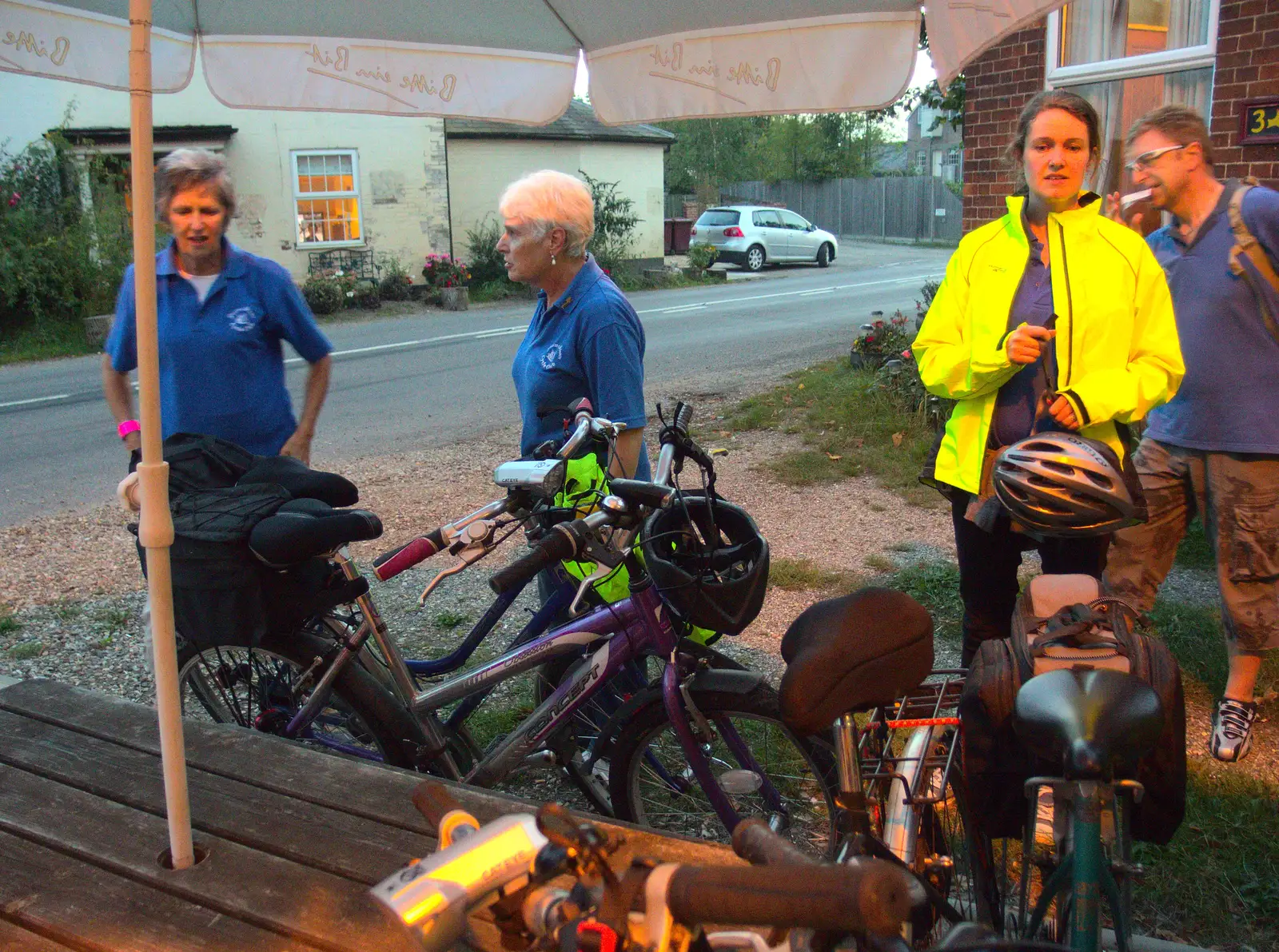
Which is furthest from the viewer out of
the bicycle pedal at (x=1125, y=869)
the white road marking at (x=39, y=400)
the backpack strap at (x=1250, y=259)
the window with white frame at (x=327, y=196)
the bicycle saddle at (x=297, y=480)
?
the window with white frame at (x=327, y=196)

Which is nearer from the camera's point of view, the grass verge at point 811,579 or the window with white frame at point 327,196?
the grass verge at point 811,579

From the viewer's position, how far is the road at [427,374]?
858 cm

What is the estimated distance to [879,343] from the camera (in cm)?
1057

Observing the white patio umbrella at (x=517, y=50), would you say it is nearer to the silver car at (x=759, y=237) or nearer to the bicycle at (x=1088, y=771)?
the bicycle at (x=1088, y=771)

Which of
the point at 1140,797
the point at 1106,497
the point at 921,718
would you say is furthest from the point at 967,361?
the point at 1140,797

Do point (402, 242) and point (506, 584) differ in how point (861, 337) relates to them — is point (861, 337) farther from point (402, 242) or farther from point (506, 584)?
point (402, 242)

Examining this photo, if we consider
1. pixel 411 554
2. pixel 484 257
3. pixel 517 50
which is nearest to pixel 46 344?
pixel 484 257

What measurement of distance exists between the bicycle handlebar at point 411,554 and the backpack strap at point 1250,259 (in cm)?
263

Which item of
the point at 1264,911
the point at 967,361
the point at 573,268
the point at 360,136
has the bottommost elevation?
the point at 1264,911

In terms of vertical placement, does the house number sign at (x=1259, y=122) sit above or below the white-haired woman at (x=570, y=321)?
above

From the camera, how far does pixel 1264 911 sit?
2.86 m

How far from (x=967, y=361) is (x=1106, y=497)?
67 cm

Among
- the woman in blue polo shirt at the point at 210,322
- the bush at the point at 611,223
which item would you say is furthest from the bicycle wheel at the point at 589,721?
the bush at the point at 611,223

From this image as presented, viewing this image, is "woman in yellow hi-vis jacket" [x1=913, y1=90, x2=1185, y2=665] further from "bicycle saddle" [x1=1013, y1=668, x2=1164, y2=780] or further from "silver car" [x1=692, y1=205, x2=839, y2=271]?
"silver car" [x1=692, y1=205, x2=839, y2=271]
